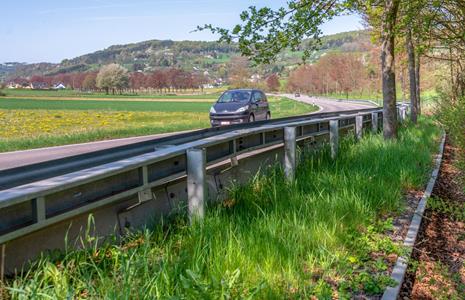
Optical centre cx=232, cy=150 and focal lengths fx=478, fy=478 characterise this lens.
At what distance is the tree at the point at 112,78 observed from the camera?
155 m

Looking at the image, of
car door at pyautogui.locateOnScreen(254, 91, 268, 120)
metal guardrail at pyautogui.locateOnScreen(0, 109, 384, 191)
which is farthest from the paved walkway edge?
car door at pyautogui.locateOnScreen(254, 91, 268, 120)

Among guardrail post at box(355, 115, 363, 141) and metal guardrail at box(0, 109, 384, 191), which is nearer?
metal guardrail at box(0, 109, 384, 191)

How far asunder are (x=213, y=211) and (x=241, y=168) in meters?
2.16

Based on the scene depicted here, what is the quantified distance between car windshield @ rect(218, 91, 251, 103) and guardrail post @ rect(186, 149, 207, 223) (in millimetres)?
16494

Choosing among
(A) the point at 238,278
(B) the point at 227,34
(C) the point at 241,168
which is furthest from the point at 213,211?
(B) the point at 227,34

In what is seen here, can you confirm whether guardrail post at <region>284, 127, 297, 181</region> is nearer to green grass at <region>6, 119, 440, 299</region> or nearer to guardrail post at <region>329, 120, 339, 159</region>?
green grass at <region>6, 119, 440, 299</region>

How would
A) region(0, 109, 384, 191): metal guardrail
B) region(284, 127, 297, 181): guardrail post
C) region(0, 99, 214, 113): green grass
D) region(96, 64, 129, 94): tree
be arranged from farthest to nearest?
region(96, 64, 129, 94): tree → region(0, 99, 214, 113): green grass → region(284, 127, 297, 181): guardrail post → region(0, 109, 384, 191): metal guardrail

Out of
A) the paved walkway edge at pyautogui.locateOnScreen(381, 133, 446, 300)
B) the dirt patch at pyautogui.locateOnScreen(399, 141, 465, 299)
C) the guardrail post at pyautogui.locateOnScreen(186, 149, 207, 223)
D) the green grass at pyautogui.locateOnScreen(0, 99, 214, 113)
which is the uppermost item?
the green grass at pyautogui.locateOnScreen(0, 99, 214, 113)

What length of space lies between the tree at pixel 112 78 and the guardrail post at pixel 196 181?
156116 millimetres

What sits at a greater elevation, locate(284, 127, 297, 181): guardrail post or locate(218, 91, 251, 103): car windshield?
locate(218, 91, 251, 103): car windshield

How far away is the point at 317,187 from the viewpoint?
630 centimetres

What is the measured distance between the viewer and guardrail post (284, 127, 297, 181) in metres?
7.02

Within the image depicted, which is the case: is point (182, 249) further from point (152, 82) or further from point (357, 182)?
point (152, 82)

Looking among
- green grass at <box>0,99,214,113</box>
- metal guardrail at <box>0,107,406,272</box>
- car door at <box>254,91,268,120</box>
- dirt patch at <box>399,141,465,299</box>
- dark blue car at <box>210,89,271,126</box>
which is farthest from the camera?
green grass at <box>0,99,214,113</box>
